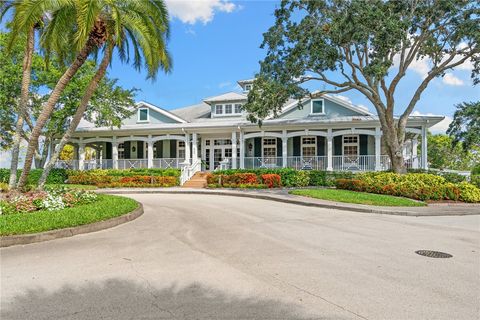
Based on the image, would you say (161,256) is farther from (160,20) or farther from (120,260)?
(160,20)

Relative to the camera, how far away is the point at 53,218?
766cm

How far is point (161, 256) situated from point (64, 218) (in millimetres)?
3468

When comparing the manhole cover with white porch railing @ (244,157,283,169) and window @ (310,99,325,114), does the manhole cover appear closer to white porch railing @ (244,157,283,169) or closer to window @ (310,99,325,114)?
white porch railing @ (244,157,283,169)

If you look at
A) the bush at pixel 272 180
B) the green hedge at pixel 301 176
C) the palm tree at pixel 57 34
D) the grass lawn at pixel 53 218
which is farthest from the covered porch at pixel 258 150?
the grass lawn at pixel 53 218

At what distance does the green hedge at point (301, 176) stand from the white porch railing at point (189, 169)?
9.32ft

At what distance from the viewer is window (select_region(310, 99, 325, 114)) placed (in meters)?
24.2

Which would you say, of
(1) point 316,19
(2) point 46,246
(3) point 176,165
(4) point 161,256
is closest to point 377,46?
(1) point 316,19

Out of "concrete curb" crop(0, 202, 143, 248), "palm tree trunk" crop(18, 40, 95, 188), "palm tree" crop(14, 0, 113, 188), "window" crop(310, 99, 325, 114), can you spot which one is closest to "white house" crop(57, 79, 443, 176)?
"window" crop(310, 99, 325, 114)

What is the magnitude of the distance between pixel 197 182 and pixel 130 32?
11.3m

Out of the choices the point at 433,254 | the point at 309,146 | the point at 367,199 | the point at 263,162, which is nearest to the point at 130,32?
the point at 367,199

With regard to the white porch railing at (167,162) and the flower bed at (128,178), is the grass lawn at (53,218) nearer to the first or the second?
the flower bed at (128,178)

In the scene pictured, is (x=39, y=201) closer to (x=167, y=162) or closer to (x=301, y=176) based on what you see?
(x=301, y=176)

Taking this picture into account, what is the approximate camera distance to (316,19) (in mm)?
16547

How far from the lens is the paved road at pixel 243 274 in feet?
11.9
